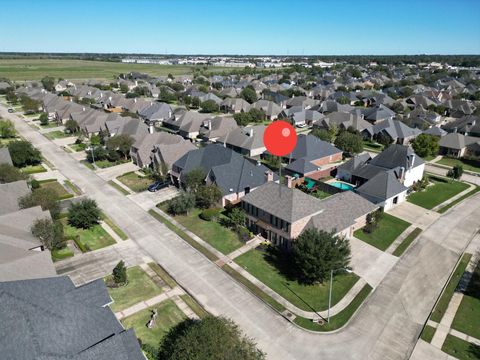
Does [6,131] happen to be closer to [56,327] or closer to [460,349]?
[56,327]

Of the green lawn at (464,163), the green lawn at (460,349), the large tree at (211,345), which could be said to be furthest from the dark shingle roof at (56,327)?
the green lawn at (464,163)

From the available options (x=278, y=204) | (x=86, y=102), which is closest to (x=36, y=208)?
(x=278, y=204)

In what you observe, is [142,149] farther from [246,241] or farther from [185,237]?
[246,241]

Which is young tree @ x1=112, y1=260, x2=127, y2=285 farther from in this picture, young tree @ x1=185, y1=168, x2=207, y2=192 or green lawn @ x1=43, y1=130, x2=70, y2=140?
green lawn @ x1=43, y1=130, x2=70, y2=140

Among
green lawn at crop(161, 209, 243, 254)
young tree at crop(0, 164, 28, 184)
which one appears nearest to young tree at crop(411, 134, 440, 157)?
green lawn at crop(161, 209, 243, 254)

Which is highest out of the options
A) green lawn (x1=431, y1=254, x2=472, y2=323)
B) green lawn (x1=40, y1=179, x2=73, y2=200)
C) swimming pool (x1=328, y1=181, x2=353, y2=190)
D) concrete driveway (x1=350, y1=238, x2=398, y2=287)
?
swimming pool (x1=328, y1=181, x2=353, y2=190)

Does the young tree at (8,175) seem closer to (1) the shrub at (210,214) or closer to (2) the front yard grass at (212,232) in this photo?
(2) the front yard grass at (212,232)
